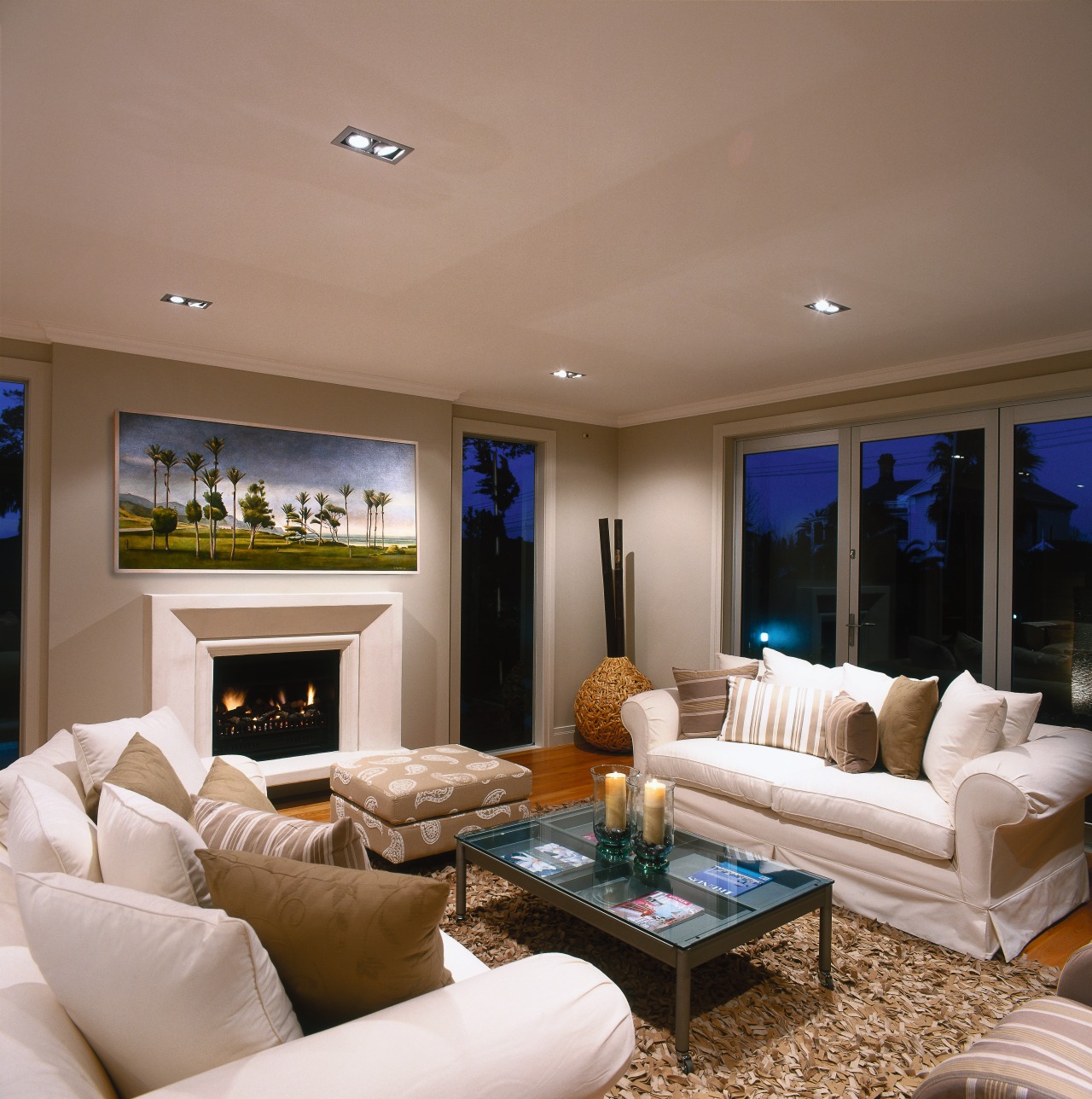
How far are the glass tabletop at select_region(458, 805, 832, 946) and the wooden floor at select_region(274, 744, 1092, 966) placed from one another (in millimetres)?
1055

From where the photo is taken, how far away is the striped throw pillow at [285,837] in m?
1.54

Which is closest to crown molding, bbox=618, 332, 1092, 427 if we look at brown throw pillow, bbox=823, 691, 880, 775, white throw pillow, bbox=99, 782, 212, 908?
brown throw pillow, bbox=823, 691, 880, 775

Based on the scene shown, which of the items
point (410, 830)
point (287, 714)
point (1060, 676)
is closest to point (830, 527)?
point (1060, 676)

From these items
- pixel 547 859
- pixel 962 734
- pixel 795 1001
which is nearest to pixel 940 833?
pixel 962 734

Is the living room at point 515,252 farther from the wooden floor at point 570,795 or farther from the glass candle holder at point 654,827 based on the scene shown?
the glass candle holder at point 654,827

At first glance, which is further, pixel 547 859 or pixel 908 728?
pixel 908 728

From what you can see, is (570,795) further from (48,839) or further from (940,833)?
(48,839)

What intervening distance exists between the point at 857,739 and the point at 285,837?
273 centimetres

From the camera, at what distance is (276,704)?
16.0 feet

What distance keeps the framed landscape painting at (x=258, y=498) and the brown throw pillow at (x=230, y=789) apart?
242cm

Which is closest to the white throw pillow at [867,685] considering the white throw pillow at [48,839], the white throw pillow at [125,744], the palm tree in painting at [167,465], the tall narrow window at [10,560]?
the white throw pillow at [125,744]

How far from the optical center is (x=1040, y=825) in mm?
2967

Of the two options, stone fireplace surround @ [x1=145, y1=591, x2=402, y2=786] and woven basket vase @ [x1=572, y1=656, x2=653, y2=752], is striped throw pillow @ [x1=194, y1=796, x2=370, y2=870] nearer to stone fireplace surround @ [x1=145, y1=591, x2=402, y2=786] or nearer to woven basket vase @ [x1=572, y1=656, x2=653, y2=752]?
stone fireplace surround @ [x1=145, y1=591, x2=402, y2=786]

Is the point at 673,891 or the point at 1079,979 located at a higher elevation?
the point at 1079,979
